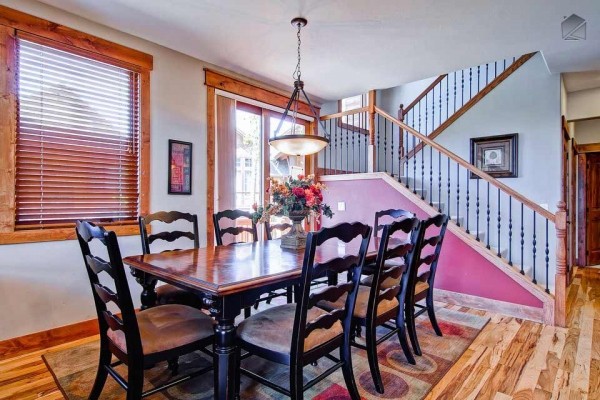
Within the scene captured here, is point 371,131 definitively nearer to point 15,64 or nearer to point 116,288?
point 15,64

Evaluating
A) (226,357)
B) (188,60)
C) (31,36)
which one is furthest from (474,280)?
(31,36)

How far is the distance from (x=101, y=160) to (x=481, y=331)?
3.56 m

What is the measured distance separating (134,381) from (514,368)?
2.30m

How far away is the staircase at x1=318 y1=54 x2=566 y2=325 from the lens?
3289mm

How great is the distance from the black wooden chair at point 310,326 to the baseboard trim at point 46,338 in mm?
1827

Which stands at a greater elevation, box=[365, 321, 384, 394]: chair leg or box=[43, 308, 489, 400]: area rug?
box=[365, 321, 384, 394]: chair leg

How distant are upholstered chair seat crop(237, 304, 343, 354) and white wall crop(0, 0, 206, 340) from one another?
1819 mm

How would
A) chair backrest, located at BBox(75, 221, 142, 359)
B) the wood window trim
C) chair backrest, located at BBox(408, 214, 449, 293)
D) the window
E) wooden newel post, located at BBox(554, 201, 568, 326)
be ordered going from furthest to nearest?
the window
the wood window trim
wooden newel post, located at BBox(554, 201, 568, 326)
chair backrest, located at BBox(408, 214, 449, 293)
chair backrest, located at BBox(75, 221, 142, 359)

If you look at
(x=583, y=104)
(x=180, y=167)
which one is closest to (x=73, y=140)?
(x=180, y=167)

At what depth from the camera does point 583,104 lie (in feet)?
16.1

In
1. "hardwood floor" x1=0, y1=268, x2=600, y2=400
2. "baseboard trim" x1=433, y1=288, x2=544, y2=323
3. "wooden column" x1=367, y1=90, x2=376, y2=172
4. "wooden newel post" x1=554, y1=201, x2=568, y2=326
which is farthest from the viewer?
"wooden column" x1=367, y1=90, x2=376, y2=172

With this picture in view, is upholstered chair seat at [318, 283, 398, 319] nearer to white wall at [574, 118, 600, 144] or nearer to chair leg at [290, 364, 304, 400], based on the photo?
chair leg at [290, 364, 304, 400]

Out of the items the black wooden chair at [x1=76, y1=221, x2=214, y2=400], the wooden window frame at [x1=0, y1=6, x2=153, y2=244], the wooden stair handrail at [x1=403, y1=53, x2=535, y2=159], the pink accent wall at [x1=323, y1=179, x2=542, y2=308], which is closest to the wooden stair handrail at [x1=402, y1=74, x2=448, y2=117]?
the wooden stair handrail at [x1=403, y1=53, x2=535, y2=159]

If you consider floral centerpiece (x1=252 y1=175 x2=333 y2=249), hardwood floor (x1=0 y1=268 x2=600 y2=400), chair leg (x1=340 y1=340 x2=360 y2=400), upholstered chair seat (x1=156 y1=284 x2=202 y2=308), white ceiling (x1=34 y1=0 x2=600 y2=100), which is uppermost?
white ceiling (x1=34 y1=0 x2=600 y2=100)
